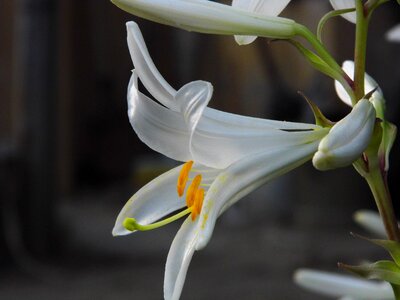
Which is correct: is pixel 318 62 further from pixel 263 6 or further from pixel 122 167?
pixel 122 167

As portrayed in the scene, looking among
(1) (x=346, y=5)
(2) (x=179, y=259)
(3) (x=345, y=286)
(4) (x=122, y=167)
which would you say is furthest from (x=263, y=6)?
(4) (x=122, y=167)

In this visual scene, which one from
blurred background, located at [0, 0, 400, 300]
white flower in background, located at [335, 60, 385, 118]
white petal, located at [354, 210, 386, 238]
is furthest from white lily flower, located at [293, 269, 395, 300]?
blurred background, located at [0, 0, 400, 300]

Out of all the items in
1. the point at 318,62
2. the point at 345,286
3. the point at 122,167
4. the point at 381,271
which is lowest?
the point at 122,167

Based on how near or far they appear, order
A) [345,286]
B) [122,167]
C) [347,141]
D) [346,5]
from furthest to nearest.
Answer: [122,167]
[345,286]
[346,5]
[347,141]

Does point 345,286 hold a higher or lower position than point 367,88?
lower

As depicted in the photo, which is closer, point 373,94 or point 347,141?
point 347,141

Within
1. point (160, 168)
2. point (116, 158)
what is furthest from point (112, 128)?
point (160, 168)

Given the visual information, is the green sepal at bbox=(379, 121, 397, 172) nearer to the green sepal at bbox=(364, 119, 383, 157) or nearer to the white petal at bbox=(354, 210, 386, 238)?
the green sepal at bbox=(364, 119, 383, 157)

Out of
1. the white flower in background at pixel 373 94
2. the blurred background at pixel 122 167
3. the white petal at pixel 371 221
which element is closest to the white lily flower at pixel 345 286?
the white petal at pixel 371 221
